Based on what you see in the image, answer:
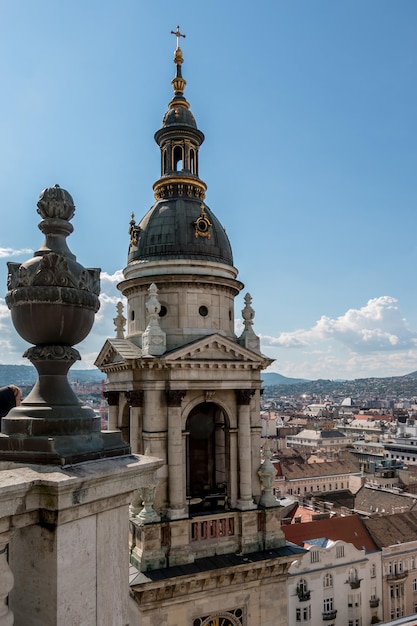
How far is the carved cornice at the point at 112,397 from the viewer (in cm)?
2212

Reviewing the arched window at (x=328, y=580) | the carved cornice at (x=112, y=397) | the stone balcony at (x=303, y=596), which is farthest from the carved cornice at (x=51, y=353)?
the arched window at (x=328, y=580)

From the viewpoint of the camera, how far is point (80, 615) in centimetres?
494

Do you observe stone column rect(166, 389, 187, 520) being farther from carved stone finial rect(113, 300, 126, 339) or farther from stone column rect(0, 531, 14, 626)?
stone column rect(0, 531, 14, 626)

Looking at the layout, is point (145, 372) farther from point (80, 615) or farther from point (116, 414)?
point (80, 615)

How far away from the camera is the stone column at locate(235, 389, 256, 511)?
20.3 meters

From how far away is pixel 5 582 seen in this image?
4.51 m

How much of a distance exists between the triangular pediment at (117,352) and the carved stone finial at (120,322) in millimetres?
1188

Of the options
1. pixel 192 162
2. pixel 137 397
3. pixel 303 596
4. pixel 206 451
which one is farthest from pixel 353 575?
pixel 192 162

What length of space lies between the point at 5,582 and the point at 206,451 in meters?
18.5

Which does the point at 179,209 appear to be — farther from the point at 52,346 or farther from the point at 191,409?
the point at 52,346

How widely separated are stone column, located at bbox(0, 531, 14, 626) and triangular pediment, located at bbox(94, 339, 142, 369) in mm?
14847

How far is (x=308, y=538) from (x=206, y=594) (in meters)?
41.5

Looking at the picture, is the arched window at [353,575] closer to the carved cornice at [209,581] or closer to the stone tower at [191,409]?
the stone tower at [191,409]

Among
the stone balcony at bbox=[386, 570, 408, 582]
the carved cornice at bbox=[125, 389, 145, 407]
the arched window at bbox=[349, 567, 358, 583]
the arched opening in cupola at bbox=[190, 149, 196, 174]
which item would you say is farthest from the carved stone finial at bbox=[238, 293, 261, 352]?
the stone balcony at bbox=[386, 570, 408, 582]
